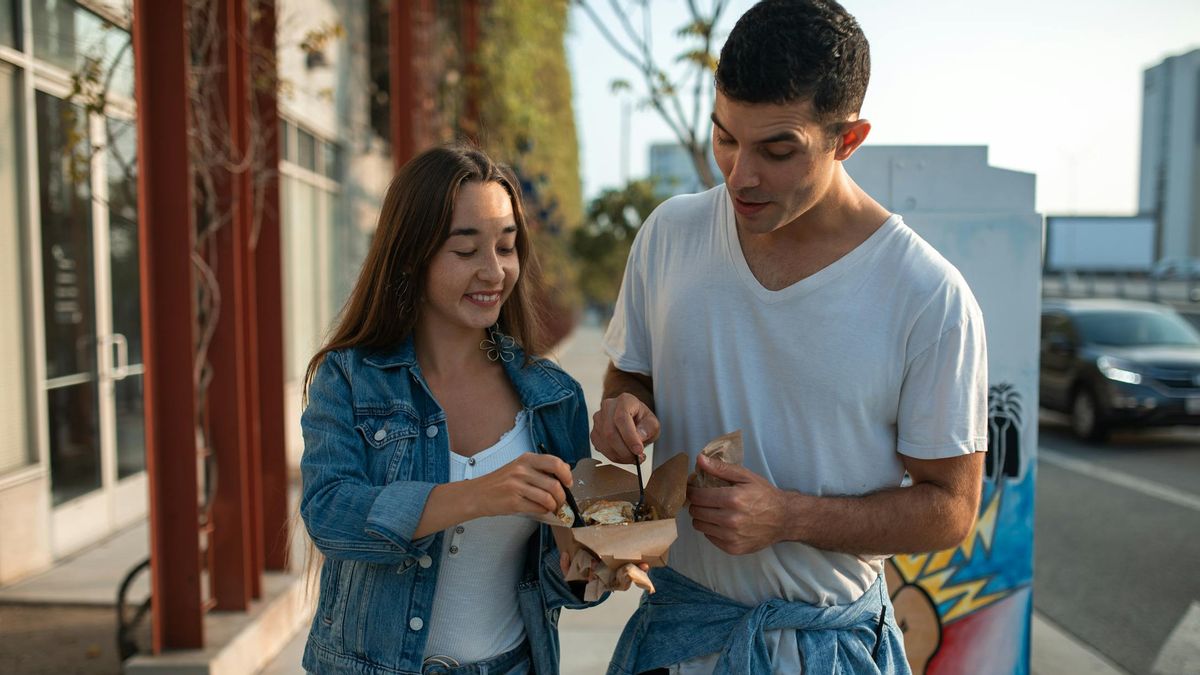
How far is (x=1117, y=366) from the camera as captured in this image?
34.8 ft

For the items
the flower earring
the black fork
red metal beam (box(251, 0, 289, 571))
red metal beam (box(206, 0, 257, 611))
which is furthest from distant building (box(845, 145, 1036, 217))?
red metal beam (box(251, 0, 289, 571))

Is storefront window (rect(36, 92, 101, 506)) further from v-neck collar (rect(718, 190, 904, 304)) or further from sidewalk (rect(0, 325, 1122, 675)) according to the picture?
v-neck collar (rect(718, 190, 904, 304))

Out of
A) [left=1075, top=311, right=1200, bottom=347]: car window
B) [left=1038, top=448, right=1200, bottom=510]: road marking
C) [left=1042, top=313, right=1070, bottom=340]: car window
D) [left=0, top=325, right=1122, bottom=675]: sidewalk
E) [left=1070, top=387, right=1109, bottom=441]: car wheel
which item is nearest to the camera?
[left=0, top=325, right=1122, bottom=675]: sidewalk

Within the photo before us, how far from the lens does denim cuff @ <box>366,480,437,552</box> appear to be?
1754mm

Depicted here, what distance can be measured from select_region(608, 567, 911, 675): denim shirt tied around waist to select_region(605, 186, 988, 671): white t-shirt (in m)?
0.03

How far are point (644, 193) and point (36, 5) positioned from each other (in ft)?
39.1

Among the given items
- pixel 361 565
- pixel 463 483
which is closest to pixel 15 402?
pixel 361 565

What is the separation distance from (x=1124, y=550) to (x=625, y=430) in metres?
6.35

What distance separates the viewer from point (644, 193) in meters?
16.4

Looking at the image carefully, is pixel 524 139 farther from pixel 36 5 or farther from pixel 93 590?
pixel 93 590

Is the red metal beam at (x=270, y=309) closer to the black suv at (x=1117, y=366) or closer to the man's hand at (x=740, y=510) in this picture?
the man's hand at (x=740, y=510)

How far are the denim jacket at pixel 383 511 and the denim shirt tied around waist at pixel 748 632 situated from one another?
0.16 m

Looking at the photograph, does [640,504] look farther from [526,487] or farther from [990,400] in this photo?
[990,400]

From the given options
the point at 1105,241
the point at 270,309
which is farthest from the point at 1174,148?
the point at 270,309
